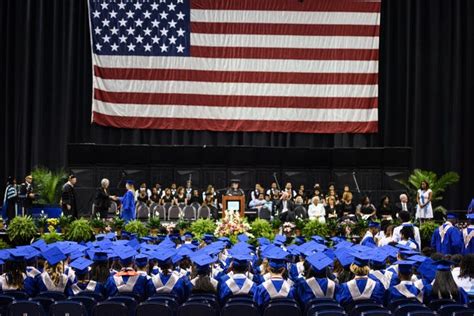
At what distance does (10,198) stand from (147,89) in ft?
26.3

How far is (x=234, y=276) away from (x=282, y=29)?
20.5m

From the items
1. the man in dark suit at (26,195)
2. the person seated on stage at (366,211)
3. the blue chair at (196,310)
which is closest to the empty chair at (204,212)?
the person seated on stage at (366,211)

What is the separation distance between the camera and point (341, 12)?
95.5 ft

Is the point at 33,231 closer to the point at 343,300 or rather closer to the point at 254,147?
the point at 343,300

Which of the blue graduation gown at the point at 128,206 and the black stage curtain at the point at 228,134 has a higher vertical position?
the black stage curtain at the point at 228,134

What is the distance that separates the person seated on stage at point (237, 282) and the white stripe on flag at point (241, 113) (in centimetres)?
1952

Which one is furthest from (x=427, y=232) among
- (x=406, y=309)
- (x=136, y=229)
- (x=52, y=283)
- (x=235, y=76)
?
(x=235, y=76)

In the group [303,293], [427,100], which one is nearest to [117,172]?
[427,100]

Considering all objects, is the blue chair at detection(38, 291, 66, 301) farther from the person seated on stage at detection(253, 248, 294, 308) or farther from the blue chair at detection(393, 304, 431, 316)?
the blue chair at detection(393, 304, 431, 316)

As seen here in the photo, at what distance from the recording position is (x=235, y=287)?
31.8ft

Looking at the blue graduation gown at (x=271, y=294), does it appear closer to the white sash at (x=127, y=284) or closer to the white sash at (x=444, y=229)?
the white sash at (x=127, y=284)

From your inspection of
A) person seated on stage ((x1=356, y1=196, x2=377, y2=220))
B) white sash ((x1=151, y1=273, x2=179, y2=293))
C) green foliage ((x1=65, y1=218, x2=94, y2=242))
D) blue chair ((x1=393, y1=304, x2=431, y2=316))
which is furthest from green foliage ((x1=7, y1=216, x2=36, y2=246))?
blue chair ((x1=393, y1=304, x2=431, y2=316))

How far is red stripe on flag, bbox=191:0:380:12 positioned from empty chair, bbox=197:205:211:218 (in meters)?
9.73

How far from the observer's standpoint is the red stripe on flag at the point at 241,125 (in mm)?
29297
